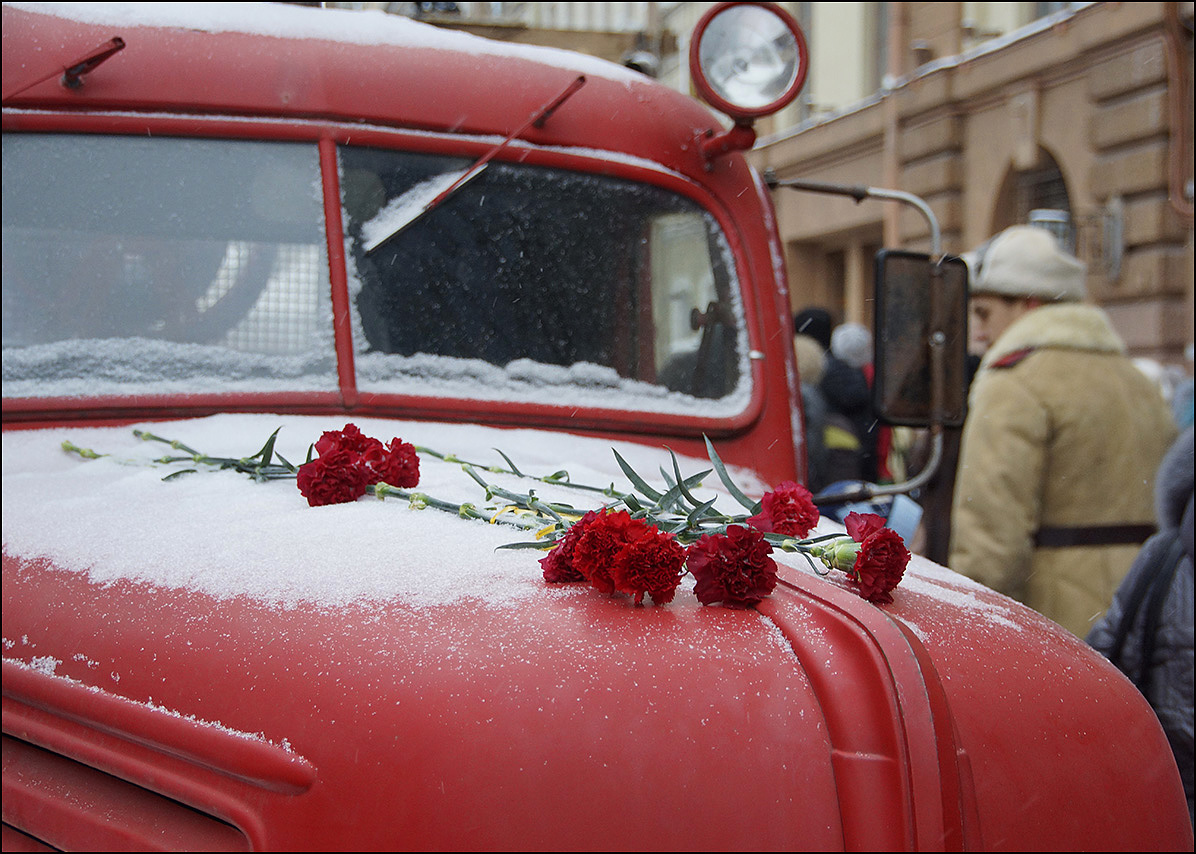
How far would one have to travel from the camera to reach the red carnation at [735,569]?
138 cm

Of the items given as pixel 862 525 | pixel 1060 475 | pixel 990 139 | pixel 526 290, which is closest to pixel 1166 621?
pixel 1060 475

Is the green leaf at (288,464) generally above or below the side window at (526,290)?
below

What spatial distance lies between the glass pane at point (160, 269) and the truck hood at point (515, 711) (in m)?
0.68

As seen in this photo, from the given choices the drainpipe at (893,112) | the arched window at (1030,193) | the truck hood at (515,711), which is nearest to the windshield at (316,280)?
the truck hood at (515,711)

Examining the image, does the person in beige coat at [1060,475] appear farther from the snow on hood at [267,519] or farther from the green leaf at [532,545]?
the green leaf at [532,545]

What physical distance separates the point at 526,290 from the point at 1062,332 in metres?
1.82

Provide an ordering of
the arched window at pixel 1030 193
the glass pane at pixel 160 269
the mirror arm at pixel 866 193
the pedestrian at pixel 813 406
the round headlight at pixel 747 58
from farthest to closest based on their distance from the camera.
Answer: the arched window at pixel 1030 193
the pedestrian at pixel 813 406
the mirror arm at pixel 866 193
the round headlight at pixel 747 58
the glass pane at pixel 160 269

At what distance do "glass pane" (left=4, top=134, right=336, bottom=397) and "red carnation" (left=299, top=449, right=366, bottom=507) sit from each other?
0.50 m

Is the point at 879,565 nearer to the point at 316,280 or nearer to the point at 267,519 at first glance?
the point at 267,519

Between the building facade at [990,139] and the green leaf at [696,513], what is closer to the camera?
the green leaf at [696,513]

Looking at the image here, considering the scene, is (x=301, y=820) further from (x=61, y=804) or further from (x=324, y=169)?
(x=324, y=169)

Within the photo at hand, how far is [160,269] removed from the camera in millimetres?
2291

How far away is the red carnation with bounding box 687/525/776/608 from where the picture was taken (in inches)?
54.1

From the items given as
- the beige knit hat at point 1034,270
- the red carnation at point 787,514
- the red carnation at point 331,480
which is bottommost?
the red carnation at point 787,514
